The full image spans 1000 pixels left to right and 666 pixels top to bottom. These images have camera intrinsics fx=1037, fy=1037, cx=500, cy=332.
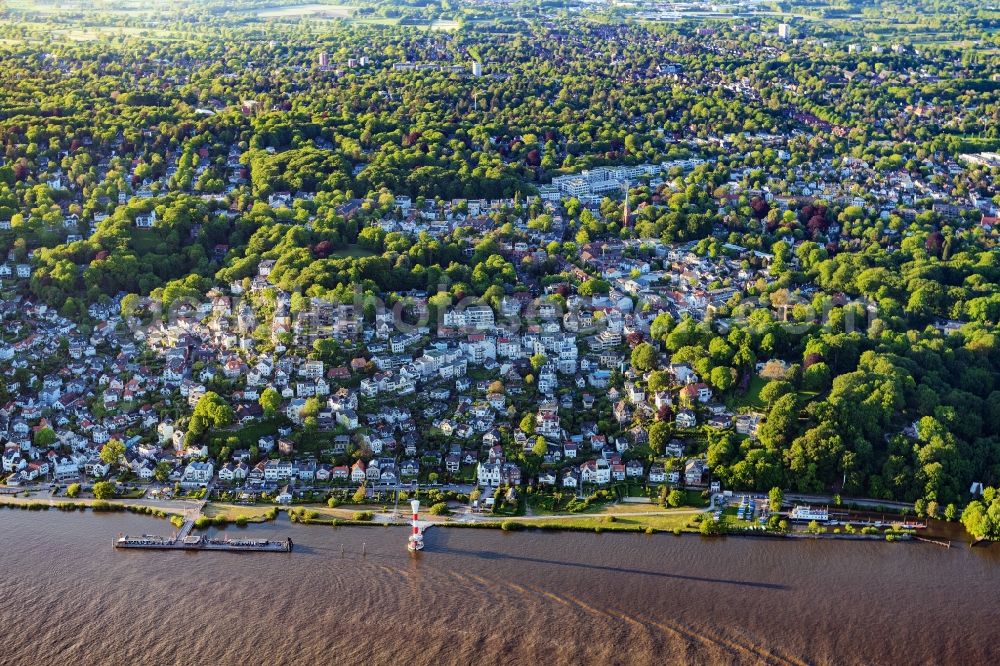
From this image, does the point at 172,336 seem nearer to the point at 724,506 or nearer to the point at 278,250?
the point at 278,250

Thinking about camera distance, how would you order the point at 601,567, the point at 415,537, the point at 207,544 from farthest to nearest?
1. the point at 207,544
2. the point at 415,537
3. the point at 601,567

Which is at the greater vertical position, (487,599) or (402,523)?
(402,523)

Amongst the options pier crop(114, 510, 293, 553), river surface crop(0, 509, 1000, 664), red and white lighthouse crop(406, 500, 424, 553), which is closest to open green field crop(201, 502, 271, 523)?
river surface crop(0, 509, 1000, 664)

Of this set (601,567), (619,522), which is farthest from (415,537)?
(619,522)

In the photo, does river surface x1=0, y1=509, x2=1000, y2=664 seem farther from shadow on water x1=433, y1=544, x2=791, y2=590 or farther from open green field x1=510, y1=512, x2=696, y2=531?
open green field x1=510, y1=512, x2=696, y2=531

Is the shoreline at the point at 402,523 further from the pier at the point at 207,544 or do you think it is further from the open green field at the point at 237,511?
the pier at the point at 207,544

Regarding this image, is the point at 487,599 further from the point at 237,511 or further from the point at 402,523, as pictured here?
the point at 237,511

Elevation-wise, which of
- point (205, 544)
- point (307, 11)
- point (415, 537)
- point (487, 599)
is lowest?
point (487, 599)

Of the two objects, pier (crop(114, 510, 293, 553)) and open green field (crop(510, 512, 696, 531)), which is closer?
pier (crop(114, 510, 293, 553))
